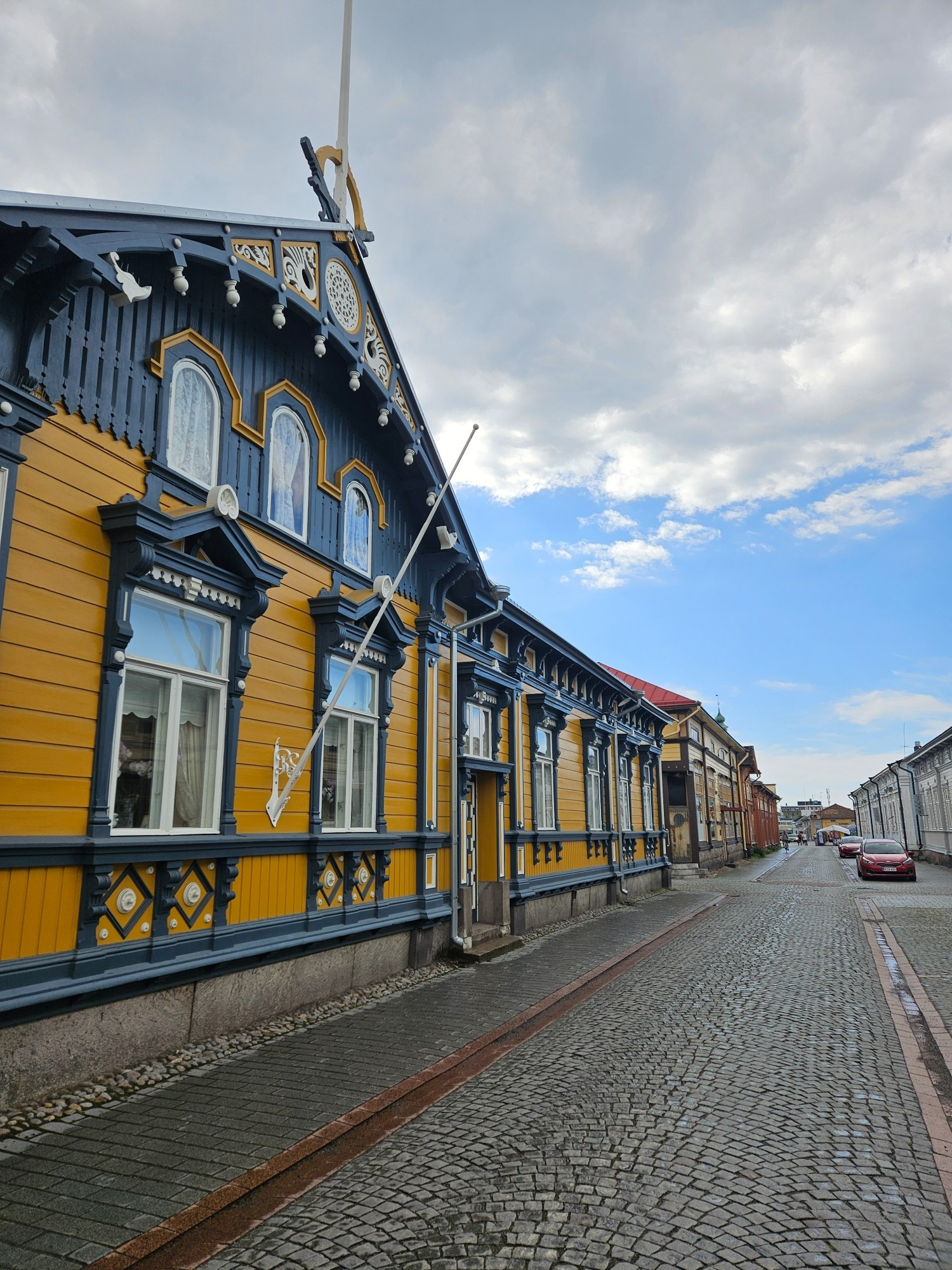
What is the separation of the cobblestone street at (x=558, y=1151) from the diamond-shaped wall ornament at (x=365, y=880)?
120 centimetres

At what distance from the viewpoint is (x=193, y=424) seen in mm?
7746

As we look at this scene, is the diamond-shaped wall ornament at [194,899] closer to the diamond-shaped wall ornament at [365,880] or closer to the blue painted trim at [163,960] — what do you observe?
the blue painted trim at [163,960]

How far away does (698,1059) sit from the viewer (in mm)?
7043

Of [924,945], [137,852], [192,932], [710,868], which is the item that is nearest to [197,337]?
[137,852]

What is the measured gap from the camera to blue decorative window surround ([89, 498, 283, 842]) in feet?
20.9

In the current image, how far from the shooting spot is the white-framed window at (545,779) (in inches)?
658

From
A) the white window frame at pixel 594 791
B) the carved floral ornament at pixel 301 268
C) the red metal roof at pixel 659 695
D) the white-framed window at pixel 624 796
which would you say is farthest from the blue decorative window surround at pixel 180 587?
the red metal roof at pixel 659 695

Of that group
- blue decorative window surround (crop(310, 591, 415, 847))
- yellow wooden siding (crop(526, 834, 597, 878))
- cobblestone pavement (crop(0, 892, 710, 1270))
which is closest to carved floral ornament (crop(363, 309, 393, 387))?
blue decorative window surround (crop(310, 591, 415, 847))

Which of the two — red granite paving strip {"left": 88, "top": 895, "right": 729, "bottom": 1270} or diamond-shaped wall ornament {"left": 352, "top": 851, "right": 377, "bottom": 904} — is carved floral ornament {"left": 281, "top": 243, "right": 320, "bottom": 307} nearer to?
diamond-shaped wall ornament {"left": 352, "top": 851, "right": 377, "bottom": 904}

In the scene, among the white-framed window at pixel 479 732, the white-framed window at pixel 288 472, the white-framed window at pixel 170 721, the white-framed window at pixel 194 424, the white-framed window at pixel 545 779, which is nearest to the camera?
the white-framed window at pixel 170 721

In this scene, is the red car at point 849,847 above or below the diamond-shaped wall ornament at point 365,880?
below

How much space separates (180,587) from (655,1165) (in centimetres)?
547

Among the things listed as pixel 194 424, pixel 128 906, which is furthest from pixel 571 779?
pixel 128 906

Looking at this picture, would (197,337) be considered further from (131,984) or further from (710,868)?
(710,868)
